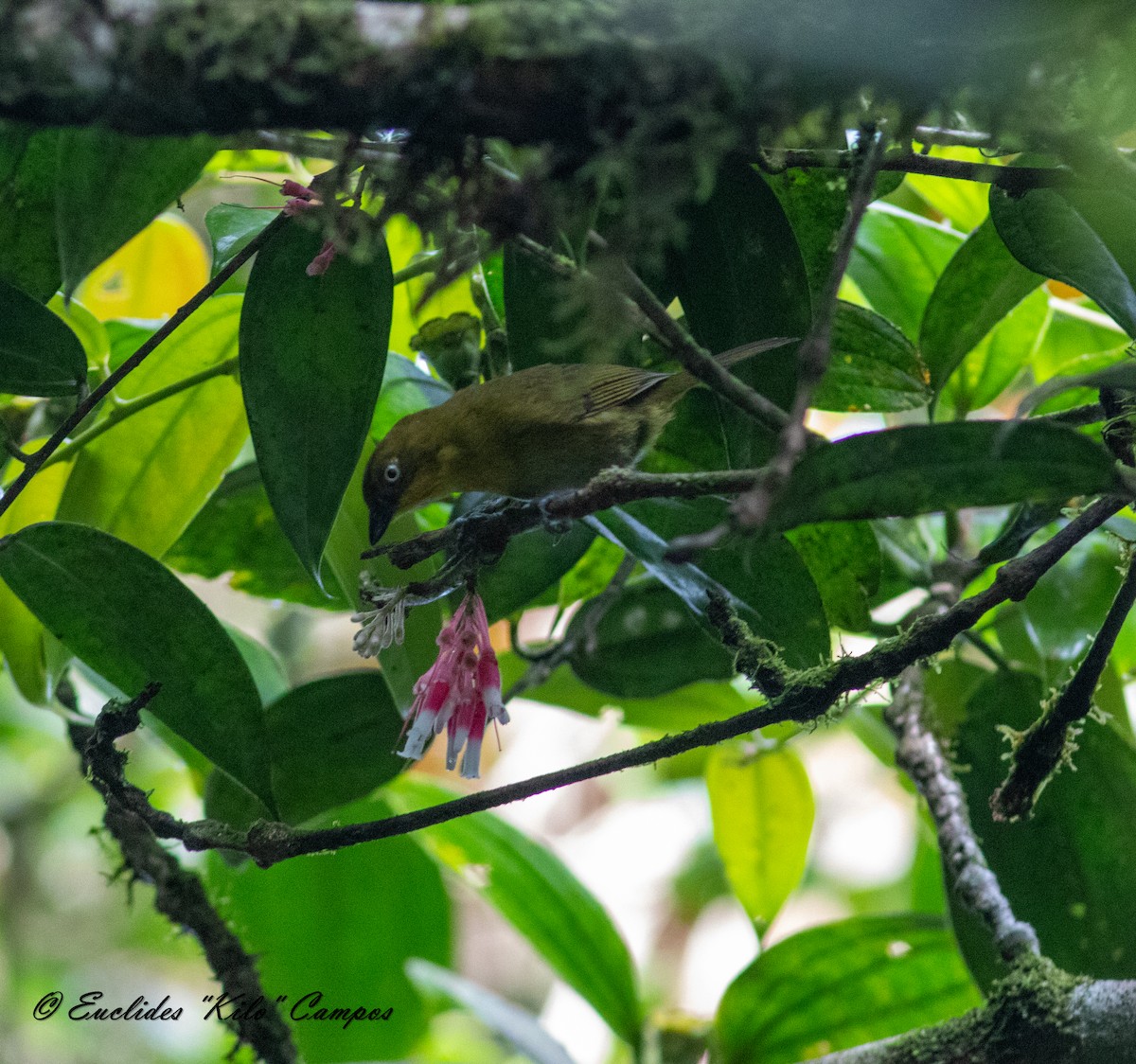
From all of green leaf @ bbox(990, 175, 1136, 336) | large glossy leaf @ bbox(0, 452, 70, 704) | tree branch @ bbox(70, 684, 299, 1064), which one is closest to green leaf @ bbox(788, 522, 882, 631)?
green leaf @ bbox(990, 175, 1136, 336)

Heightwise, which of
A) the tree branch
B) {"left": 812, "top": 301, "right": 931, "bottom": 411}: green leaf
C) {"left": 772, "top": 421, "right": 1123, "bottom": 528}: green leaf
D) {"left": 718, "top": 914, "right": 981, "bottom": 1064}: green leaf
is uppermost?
{"left": 812, "top": 301, "right": 931, "bottom": 411}: green leaf

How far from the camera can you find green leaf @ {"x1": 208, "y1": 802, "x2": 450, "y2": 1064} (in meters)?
1.72

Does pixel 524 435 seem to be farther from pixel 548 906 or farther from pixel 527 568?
pixel 548 906

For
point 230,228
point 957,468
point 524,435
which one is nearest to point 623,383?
point 524,435

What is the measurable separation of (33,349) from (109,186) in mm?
195

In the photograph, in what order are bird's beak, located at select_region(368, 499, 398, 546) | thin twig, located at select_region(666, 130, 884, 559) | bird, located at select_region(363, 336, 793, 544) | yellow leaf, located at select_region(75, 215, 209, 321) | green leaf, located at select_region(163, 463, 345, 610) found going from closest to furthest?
1. thin twig, located at select_region(666, 130, 884, 559)
2. bird's beak, located at select_region(368, 499, 398, 546)
3. bird, located at select_region(363, 336, 793, 544)
4. green leaf, located at select_region(163, 463, 345, 610)
5. yellow leaf, located at select_region(75, 215, 209, 321)

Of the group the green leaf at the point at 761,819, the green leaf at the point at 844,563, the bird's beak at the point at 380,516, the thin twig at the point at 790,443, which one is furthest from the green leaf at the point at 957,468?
the green leaf at the point at 761,819

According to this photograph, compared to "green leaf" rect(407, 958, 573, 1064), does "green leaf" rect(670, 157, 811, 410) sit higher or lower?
higher

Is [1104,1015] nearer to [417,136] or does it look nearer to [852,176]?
[852,176]

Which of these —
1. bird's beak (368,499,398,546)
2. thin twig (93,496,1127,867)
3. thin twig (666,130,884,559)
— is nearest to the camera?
thin twig (666,130,884,559)

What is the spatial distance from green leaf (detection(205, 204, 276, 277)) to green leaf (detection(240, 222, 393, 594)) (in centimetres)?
11

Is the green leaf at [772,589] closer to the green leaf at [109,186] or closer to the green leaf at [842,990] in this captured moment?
the green leaf at [109,186]

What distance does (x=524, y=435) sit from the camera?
1.69m

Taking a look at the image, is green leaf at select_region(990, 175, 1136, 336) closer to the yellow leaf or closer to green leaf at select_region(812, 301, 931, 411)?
green leaf at select_region(812, 301, 931, 411)
